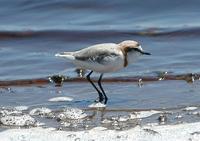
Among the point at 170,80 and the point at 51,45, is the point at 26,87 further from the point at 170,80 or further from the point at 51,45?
the point at 51,45

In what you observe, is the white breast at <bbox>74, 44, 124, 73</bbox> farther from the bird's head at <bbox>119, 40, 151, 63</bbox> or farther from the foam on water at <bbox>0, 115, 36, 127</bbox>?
the foam on water at <bbox>0, 115, 36, 127</bbox>

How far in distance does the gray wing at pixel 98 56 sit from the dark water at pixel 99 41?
1.40ft

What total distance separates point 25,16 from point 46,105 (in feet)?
17.1

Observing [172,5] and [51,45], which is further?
[172,5]

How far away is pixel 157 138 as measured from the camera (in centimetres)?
561

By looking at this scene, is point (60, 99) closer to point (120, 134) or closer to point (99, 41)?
point (120, 134)

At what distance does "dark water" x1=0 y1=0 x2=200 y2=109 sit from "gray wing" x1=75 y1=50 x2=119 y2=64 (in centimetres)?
43

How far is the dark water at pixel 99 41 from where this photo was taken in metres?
7.62

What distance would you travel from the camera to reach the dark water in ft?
25.0

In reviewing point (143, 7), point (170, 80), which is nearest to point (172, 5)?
point (143, 7)

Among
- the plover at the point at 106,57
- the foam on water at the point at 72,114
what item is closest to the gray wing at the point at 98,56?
the plover at the point at 106,57

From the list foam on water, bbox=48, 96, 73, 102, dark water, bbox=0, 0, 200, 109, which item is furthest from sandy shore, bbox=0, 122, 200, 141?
foam on water, bbox=48, 96, 73, 102

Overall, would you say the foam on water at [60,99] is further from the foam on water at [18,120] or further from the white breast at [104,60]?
the foam on water at [18,120]

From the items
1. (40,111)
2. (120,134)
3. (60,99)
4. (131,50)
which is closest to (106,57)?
(131,50)
